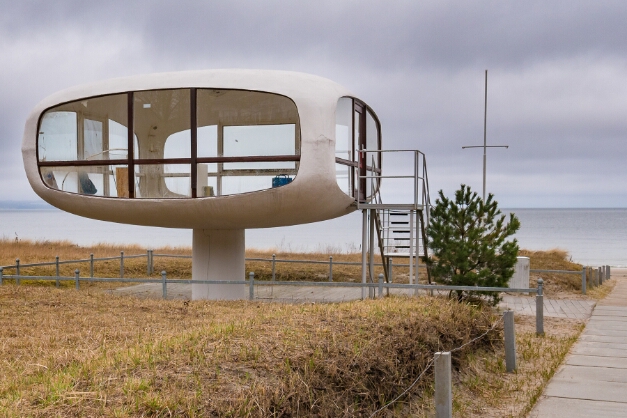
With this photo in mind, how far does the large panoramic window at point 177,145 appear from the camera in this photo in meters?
15.7

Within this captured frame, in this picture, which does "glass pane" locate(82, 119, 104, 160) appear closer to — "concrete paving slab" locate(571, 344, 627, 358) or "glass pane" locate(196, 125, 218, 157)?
"glass pane" locate(196, 125, 218, 157)

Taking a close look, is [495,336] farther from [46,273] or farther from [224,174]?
[46,273]

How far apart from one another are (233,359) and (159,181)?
33.0 feet

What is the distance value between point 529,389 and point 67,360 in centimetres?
549

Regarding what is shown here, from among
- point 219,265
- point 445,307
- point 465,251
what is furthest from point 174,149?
point 445,307

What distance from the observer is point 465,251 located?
568 inches

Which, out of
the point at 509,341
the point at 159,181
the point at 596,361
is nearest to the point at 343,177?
the point at 159,181

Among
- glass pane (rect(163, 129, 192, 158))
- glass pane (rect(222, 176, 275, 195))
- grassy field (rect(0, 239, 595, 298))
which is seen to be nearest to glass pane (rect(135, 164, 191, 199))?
glass pane (rect(163, 129, 192, 158))

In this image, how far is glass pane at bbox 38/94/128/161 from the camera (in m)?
16.7

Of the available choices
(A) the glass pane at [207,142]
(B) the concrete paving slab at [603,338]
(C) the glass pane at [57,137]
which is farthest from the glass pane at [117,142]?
(B) the concrete paving slab at [603,338]

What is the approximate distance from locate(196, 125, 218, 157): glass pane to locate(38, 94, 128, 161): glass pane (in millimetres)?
1929

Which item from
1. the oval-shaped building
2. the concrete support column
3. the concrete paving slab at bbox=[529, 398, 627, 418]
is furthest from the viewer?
the concrete support column

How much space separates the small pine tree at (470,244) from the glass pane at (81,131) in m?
7.50

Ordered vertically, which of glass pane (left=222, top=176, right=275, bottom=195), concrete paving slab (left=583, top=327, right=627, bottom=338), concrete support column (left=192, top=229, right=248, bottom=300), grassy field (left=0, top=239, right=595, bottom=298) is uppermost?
glass pane (left=222, top=176, right=275, bottom=195)
